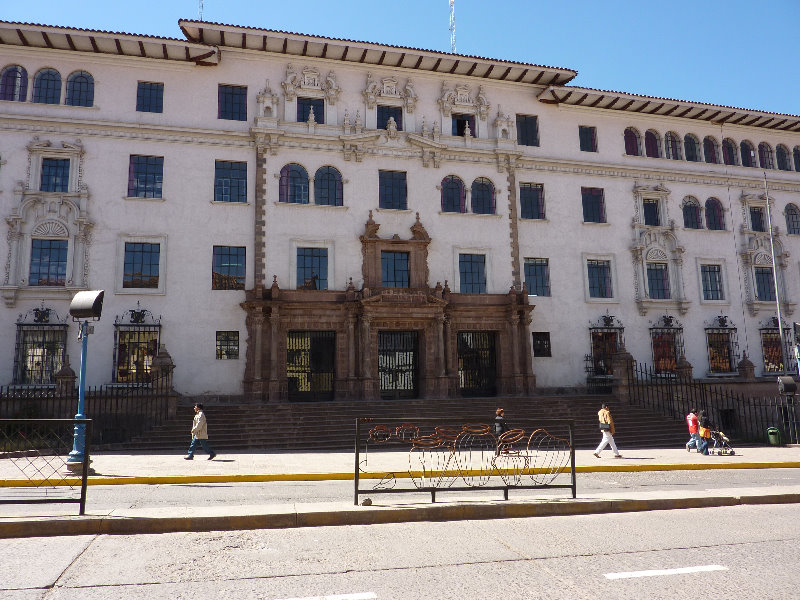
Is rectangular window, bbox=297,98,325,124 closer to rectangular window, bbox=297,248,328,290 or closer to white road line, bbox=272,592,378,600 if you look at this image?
rectangular window, bbox=297,248,328,290

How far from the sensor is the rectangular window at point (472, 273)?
1030 inches

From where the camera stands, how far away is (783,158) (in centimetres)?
3241

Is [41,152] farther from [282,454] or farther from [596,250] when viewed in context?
[596,250]

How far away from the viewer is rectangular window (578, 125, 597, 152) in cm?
2909

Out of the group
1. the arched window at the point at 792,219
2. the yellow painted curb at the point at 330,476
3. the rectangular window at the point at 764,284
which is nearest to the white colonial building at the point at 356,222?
the rectangular window at the point at 764,284

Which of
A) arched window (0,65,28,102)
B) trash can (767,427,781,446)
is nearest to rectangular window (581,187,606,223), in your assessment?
trash can (767,427,781,446)

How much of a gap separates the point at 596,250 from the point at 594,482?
701 inches

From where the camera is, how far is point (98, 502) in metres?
9.22

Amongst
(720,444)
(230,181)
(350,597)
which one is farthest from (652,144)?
(350,597)

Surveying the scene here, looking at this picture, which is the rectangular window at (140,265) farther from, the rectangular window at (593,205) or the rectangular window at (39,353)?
the rectangular window at (593,205)

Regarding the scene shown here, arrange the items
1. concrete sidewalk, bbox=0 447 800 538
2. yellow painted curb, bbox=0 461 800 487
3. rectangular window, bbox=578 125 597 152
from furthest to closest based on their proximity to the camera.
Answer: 1. rectangular window, bbox=578 125 597 152
2. yellow painted curb, bbox=0 461 800 487
3. concrete sidewalk, bbox=0 447 800 538

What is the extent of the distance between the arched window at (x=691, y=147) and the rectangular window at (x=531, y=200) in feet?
30.3

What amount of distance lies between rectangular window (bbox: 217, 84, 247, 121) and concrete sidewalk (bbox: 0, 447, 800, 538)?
52.3 ft

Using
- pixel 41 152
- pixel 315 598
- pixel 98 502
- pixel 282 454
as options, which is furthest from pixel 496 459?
pixel 41 152
